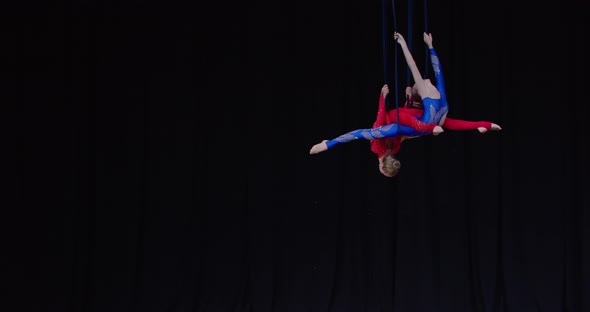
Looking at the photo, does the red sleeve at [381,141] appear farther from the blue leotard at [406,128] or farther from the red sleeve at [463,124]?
the red sleeve at [463,124]

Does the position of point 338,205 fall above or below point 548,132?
below

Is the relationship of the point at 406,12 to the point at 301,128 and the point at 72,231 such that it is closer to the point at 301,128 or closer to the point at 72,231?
the point at 301,128

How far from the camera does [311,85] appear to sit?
6957mm

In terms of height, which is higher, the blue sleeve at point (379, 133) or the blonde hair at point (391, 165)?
the blue sleeve at point (379, 133)

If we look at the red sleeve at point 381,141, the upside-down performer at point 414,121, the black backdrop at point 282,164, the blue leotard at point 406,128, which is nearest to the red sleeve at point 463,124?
the upside-down performer at point 414,121

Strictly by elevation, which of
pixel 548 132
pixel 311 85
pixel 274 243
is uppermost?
pixel 311 85

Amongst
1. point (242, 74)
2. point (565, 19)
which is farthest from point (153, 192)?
point (565, 19)

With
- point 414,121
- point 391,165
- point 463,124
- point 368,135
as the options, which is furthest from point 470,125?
point 368,135

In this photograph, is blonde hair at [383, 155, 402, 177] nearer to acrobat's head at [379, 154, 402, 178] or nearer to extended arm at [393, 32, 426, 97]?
acrobat's head at [379, 154, 402, 178]

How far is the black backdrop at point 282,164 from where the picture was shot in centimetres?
679

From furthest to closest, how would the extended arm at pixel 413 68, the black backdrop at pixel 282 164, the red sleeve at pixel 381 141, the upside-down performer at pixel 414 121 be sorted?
the black backdrop at pixel 282 164 → the red sleeve at pixel 381 141 → the upside-down performer at pixel 414 121 → the extended arm at pixel 413 68

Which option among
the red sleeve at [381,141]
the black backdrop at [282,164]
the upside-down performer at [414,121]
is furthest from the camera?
the black backdrop at [282,164]

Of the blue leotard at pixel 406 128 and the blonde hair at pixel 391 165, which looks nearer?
the blue leotard at pixel 406 128

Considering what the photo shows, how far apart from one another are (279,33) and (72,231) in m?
2.54
